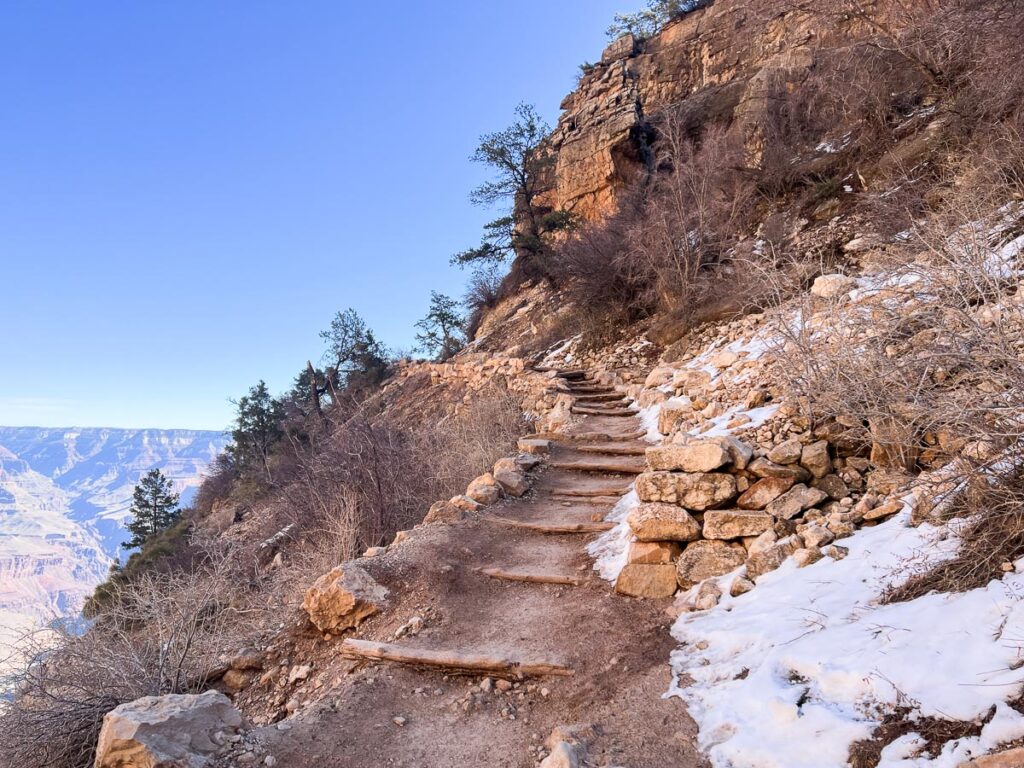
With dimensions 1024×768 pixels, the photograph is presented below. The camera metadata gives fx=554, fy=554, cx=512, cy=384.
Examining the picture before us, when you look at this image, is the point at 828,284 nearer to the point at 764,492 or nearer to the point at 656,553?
the point at 764,492

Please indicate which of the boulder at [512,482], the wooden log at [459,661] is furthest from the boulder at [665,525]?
the boulder at [512,482]

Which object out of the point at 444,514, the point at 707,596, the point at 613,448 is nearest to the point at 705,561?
the point at 707,596

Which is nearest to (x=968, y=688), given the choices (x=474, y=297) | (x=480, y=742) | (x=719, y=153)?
(x=480, y=742)

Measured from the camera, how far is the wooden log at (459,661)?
10.4 feet

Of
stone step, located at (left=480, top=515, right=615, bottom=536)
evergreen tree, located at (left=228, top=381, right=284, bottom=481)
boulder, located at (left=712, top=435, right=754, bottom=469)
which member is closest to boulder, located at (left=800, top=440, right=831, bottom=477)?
boulder, located at (left=712, top=435, right=754, bottom=469)

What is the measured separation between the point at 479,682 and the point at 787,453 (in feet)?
8.28

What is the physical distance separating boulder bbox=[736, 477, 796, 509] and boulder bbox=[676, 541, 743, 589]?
13.2 inches

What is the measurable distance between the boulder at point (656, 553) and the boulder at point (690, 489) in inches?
11.9

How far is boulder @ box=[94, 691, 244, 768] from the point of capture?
2.22 metres

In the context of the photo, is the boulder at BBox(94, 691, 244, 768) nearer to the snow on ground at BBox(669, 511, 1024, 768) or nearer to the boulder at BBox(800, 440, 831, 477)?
the snow on ground at BBox(669, 511, 1024, 768)

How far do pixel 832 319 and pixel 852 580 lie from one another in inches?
A: 79.7

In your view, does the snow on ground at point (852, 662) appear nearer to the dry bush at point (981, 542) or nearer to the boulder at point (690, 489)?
the dry bush at point (981, 542)

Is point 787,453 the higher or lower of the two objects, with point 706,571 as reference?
higher

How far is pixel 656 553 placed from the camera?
3.92 metres
